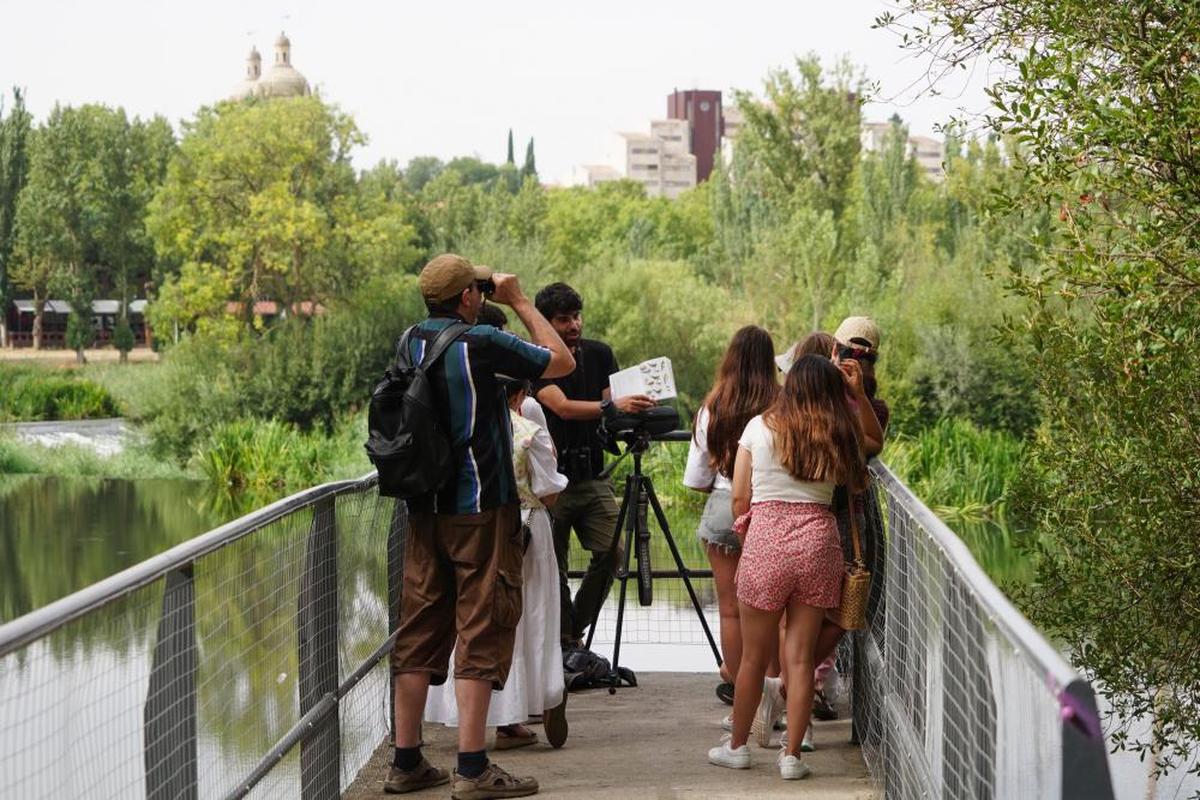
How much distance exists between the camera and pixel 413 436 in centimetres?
532

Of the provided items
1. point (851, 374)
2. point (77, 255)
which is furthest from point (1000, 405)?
point (77, 255)

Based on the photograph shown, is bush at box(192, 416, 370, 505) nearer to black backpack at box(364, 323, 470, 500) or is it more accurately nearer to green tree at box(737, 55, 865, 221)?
green tree at box(737, 55, 865, 221)

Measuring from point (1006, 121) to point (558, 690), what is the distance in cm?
269

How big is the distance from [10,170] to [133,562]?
49.6 m

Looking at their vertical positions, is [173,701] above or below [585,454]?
below

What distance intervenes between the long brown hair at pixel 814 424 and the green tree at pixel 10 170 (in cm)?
6592

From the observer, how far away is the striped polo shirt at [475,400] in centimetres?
539

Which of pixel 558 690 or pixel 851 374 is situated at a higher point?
pixel 851 374

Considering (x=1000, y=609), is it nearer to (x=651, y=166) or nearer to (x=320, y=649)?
(x=320, y=649)

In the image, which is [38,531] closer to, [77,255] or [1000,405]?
[1000,405]

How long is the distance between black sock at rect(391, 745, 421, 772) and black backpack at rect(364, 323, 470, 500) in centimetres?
94

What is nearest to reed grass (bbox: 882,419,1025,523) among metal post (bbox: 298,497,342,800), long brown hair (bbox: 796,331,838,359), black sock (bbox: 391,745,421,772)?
long brown hair (bbox: 796,331,838,359)

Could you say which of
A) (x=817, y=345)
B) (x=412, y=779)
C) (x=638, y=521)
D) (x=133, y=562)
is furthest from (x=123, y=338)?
(x=412, y=779)

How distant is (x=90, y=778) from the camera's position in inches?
137
